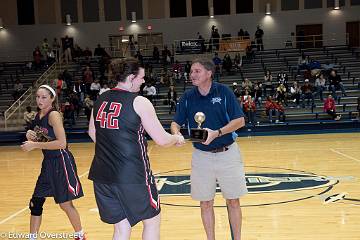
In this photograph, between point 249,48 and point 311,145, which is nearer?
point 311,145

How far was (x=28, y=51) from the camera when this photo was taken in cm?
3139

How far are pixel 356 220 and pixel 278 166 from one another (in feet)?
15.1

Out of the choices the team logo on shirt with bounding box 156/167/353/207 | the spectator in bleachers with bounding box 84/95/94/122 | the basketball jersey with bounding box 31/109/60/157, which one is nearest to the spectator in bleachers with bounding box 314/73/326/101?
the spectator in bleachers with bounding box 84/95/94/122

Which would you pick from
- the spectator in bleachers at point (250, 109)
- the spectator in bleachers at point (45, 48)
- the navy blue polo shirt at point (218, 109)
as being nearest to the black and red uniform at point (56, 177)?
the navy blue polo shirt at point (218, 109)

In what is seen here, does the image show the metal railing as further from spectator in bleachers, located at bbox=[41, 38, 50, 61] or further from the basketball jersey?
the basketball jersey

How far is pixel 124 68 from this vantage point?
134 inches

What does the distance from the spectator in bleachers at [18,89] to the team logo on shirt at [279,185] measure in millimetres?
15431

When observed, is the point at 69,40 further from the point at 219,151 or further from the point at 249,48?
the point at 219,151

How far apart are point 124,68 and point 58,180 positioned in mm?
1852

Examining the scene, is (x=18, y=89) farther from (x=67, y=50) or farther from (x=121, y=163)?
(x=121, y=163)

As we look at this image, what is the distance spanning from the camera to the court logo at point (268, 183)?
814 centimetres

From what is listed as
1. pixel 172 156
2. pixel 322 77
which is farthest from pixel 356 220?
pixel 322 77

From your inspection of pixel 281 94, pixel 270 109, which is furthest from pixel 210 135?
pixel 281 94

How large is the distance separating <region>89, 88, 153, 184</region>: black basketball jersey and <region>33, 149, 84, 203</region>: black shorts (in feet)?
4.63
